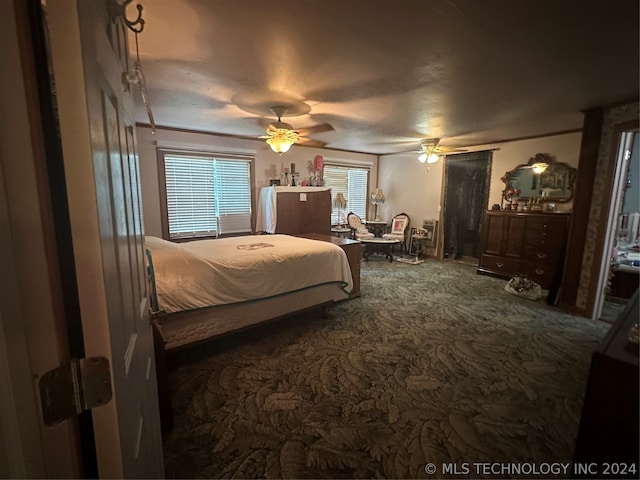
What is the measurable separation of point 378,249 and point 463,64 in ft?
15.0

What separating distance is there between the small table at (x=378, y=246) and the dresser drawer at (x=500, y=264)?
66.6 inches

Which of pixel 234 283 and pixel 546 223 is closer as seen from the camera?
pixel 234 283

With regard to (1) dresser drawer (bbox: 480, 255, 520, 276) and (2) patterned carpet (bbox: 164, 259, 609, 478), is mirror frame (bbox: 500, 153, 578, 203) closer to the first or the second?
(1) dresser drawer (bbox: 480, 255, 520, 276)

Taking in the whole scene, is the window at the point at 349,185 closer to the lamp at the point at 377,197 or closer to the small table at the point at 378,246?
Result: the lamp at the point at 377,197

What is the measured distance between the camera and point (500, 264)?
4734 mm

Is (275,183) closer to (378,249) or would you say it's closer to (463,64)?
(378,249)

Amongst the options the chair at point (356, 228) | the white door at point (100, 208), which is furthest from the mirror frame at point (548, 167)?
the white door at point (100, 208)

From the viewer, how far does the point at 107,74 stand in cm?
65

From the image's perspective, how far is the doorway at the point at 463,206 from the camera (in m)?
5.80

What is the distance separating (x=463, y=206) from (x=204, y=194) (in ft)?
16.9

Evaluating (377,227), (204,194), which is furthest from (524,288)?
(204,194)

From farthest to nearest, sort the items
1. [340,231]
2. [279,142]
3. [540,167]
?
[340,231] < [540,167] < [279,142]

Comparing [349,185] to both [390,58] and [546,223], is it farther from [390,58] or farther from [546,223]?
[390,58]

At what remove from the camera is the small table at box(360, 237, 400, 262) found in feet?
19.7
